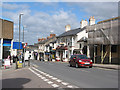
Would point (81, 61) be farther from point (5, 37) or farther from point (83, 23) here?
point (83, 23)

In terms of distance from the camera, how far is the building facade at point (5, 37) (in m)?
27.6

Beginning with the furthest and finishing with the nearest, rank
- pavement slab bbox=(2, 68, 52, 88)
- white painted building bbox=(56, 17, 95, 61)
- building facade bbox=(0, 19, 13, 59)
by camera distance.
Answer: white painted building bbox=(56, 17, 95, 61) < building facade bbox=(0, 19, 13, 59) < pavement slab bbox=(2, 68, 52, 88)

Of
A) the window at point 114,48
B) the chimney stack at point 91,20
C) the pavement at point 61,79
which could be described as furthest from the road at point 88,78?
the chimney stack at point 91,20

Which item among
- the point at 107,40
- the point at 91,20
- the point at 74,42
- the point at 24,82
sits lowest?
the point at 24,82

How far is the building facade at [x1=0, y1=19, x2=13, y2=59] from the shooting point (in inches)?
1087

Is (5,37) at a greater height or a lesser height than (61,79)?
greater

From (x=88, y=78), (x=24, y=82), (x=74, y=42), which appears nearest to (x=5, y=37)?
(x=24, y=82)

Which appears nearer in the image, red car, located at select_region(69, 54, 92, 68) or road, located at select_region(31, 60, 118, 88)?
road, located at select_region(31, 60, 118, 88)

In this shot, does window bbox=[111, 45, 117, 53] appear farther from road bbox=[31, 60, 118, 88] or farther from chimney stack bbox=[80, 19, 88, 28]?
chimney stack bbox=[80, 19, 88, 28]

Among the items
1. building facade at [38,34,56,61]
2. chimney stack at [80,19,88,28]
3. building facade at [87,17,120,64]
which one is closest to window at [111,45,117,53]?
building facade at [87,17,120,64]

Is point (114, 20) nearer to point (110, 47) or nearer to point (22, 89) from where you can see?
point (110, 47)

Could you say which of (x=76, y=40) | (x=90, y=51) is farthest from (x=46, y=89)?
(x=76, y=40)

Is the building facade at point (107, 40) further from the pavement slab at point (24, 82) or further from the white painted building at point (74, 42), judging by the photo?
the pavement slab at point (24, 82)

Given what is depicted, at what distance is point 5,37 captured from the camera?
28.4 meters
